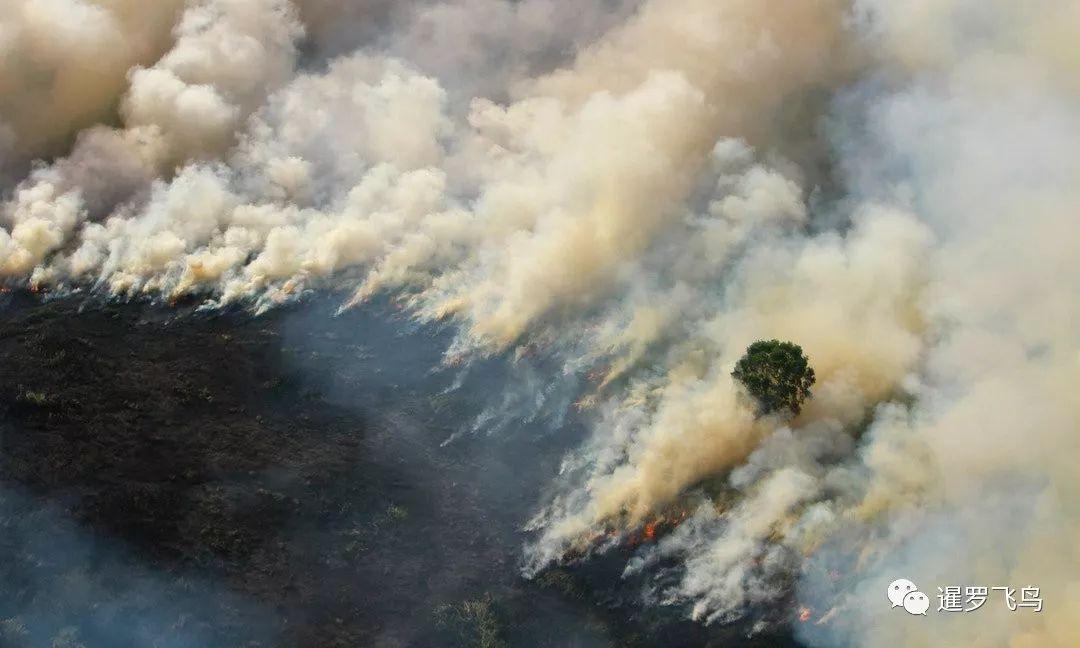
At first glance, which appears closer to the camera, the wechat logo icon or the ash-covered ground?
the wechat logo icon

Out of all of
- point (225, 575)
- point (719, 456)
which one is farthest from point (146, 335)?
point (719, 456)

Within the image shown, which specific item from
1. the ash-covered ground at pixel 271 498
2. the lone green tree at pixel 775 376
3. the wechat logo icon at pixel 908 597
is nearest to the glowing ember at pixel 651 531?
the ash-covered ground at pixel 271 498

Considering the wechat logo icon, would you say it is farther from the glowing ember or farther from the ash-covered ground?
the glowing ember

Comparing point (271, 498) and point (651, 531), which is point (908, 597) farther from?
point (271, 498)

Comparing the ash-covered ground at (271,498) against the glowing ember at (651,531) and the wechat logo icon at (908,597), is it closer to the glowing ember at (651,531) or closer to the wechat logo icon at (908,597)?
the glowing ember at (651,531)

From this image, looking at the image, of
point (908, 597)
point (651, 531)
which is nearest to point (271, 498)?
point (651, 531)

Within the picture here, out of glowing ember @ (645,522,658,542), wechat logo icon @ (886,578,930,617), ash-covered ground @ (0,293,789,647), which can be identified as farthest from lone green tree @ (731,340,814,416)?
ash-covered ground @ (0,293,789,647)
